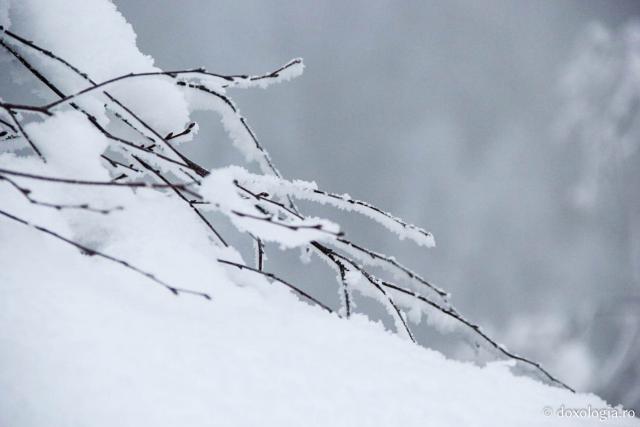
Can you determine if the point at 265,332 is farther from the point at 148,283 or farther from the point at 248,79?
the point at 248,79

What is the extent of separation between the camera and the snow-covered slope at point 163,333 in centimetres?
45

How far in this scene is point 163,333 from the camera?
1.78 feet

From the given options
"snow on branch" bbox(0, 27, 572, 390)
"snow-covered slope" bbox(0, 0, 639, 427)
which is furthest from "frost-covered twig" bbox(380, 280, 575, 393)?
"snow-covered slope" bbox(0, 0, 639, 427)

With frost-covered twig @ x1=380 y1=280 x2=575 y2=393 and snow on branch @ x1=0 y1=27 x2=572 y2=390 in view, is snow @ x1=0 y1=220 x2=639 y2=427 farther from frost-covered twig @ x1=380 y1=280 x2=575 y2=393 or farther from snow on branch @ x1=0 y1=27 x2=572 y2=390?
frost-covered twig @ x1=380 y1=280 x2=575 y2=393

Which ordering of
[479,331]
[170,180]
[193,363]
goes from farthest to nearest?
1. [479,331]
2. [170,180]
3. [193,363]

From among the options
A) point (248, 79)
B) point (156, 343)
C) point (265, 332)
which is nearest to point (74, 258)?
point (156, 343)

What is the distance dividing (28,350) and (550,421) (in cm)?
75

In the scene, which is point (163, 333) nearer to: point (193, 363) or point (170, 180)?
point (193, 363)

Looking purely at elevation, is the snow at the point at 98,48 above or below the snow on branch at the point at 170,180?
above

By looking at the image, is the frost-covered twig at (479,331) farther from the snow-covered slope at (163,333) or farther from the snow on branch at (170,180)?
the snow-covered slope at (163,333)

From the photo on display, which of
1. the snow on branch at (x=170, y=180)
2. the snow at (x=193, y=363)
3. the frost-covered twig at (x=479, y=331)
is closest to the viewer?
the snow at (x=193, y=363)

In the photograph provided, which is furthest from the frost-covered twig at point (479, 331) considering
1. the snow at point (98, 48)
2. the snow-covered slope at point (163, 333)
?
the snow at point (98, 48)

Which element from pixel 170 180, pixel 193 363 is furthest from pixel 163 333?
pixel 170 180

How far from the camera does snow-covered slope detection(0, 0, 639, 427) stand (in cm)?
45
